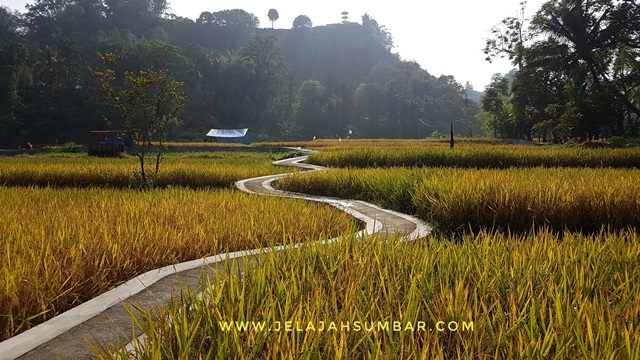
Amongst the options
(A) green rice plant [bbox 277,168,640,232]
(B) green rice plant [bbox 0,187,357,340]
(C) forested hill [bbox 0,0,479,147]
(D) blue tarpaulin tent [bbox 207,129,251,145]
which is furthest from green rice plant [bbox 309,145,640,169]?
(D) blue tarpaulin tent [bbox 207,129,251,145]

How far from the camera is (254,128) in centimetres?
7275

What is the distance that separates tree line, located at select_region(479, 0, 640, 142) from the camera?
25.8 metres

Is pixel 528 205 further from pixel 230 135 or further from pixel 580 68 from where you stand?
pixel 230 135

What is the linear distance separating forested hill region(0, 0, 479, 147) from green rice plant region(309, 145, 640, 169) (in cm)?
3578

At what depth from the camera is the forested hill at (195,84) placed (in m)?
49.0

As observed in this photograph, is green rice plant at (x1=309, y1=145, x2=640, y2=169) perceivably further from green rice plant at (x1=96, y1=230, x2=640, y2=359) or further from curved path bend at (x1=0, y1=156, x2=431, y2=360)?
curved path bend at (x1=0, y1=156, x2=431, y2=360)

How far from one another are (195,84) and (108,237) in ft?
231

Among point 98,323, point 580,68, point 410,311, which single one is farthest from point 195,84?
point 410,311

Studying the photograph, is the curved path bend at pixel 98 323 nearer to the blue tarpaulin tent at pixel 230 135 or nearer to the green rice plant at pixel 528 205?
the green rice plant at pixel 528 205

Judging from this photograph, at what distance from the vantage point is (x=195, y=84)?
69.8 m

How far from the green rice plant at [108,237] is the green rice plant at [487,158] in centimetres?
805

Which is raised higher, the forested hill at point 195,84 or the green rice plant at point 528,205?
the forested hill at point 195,84

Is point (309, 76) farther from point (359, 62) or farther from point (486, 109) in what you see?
point (486, 109)

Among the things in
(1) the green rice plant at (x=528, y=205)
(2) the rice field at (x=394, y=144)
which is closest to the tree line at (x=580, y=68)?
(2) the rice field at (x=394, y=144)
